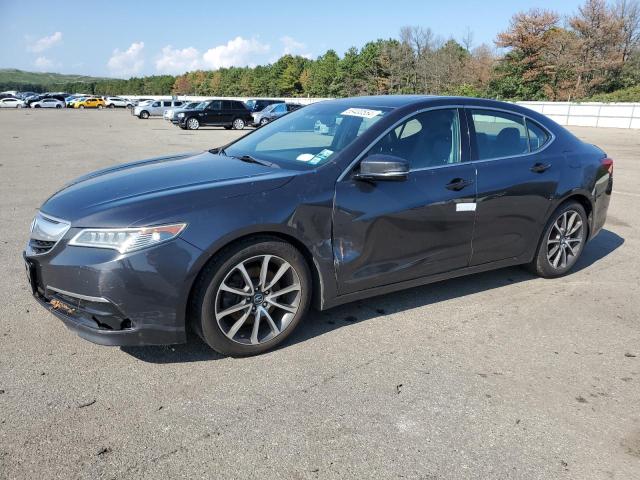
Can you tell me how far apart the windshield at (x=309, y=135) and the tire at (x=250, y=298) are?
71cm

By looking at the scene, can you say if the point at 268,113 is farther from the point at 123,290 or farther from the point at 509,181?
the point at 123,290

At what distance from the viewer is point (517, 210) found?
4.43 meters

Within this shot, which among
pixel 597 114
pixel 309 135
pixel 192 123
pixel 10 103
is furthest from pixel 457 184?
pixel 10 103

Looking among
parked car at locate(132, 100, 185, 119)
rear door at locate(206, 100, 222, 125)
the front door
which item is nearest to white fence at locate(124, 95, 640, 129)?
rear door at locate(206, 100, 222, 125)

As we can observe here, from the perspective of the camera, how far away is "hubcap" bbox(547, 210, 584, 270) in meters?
4.91

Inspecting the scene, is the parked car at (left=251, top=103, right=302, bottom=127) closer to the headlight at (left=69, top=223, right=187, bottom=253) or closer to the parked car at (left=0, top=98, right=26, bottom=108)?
the headlight at (left=69, top=223, right=187, bottom=253)

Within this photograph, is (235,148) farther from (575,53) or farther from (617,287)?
(575,53)

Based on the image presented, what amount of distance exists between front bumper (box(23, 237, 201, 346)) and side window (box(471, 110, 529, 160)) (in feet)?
8.36

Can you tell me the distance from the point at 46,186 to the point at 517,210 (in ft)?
27.5

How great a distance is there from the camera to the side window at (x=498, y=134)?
4.31 m

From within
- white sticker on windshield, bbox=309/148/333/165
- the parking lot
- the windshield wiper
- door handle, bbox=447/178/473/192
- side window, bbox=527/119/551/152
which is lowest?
the parking lot

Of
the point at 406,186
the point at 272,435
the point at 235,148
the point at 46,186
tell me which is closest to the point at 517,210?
the point at 406,186

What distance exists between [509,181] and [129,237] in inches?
118

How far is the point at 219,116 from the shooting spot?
29.5 meters
